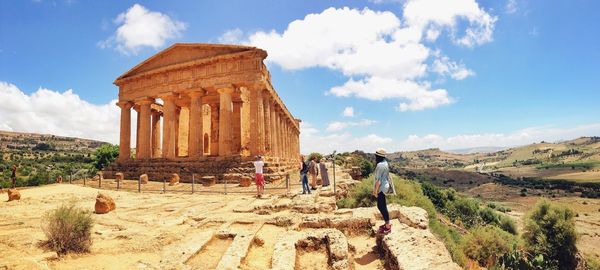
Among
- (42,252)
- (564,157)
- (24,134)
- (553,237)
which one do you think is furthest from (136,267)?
(564,157)

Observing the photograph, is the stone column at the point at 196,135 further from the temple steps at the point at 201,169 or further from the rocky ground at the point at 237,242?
the rocky ground at the point at 237,242

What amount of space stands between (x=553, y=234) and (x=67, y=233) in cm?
1839

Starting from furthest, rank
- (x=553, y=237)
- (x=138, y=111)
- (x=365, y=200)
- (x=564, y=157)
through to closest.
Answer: (x=564, y=157), (x=138, y=111), (x=553, y=237), (x=365, y=200)

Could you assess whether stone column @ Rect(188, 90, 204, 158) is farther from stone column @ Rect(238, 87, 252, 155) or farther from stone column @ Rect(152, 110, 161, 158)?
stone column @ Rect(152, 110, 161, 158)

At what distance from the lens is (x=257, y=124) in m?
22.5

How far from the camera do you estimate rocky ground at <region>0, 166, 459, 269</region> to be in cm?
481

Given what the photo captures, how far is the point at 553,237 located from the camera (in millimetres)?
14875

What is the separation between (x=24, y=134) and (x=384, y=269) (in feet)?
423

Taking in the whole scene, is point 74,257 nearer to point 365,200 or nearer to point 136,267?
point 136,267

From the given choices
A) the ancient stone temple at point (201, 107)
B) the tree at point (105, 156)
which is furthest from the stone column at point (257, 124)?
the tree at point (105, 156)

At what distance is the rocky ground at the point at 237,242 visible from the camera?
15.8 ft

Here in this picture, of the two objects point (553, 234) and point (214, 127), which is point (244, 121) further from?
point (553, 234)

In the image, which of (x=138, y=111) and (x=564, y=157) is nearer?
(x=138, y=111)

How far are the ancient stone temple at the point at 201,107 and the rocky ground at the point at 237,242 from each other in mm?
11661
